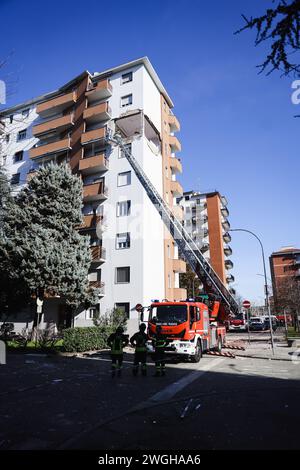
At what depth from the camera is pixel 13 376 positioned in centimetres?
1077

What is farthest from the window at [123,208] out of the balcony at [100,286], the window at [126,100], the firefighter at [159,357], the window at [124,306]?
the firefighter at [159,357]

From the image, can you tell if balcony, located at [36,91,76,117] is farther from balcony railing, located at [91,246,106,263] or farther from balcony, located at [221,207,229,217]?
balcony, located at [221,207,229,217]

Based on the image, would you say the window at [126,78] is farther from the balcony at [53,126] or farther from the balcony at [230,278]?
the balcony at [230,278]

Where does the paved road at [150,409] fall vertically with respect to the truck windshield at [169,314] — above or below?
below

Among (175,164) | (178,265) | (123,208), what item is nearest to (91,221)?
(123,208)

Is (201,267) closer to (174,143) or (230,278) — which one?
(174,143)

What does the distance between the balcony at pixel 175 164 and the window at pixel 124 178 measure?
6.96m

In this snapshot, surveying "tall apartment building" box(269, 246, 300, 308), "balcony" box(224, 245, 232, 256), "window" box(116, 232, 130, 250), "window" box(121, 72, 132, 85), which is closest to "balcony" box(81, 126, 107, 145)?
"window" box(121, 72, 132, 85)

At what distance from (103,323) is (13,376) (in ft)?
44.6

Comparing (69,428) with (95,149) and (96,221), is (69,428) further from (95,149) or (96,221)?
(95,149)

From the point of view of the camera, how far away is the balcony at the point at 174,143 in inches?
1398

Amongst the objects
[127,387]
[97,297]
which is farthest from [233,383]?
[97,297]

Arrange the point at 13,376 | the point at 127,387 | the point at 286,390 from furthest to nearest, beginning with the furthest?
the point at 13,376
the point at 127,387
the point at 286,390

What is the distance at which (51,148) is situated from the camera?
107ft
